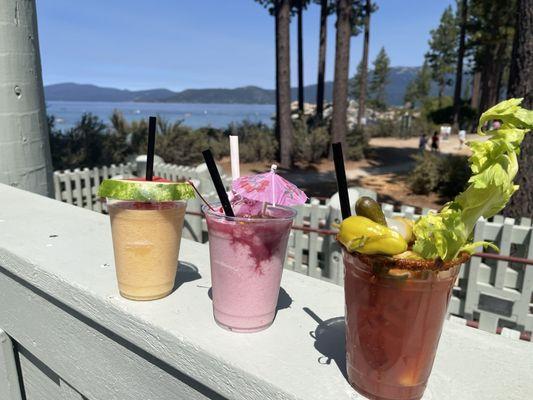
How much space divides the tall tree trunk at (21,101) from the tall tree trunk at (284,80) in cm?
1069

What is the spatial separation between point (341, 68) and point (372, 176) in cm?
351

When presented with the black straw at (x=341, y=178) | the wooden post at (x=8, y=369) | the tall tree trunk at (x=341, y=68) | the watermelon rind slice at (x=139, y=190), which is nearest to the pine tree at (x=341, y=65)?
the tall tree trunk at (x=341, y=68)

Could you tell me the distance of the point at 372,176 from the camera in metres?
13.3

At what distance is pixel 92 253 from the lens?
1514 mm

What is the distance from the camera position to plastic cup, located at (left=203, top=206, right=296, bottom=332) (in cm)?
97

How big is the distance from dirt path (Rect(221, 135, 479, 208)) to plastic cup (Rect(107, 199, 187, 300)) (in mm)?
8716

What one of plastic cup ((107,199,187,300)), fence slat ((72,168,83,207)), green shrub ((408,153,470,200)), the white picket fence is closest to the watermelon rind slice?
plastic cup ((107,199,187,300))

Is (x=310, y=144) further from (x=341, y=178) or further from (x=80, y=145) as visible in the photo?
(x=341, y=178)

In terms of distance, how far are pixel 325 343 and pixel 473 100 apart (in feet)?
130

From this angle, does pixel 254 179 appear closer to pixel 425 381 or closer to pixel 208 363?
pixel 208 363

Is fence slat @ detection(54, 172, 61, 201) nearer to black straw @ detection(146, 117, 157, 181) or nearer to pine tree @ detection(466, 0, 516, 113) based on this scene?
black straw @ detection(146, 117, 157, 181)

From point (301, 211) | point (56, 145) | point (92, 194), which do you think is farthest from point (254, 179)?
point (56, 145)

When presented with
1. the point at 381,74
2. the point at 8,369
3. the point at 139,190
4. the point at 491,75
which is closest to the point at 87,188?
the point at 8,369

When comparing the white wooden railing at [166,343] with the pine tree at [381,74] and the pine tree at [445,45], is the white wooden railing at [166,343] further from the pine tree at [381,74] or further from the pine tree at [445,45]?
the pine tree at [381,74]
